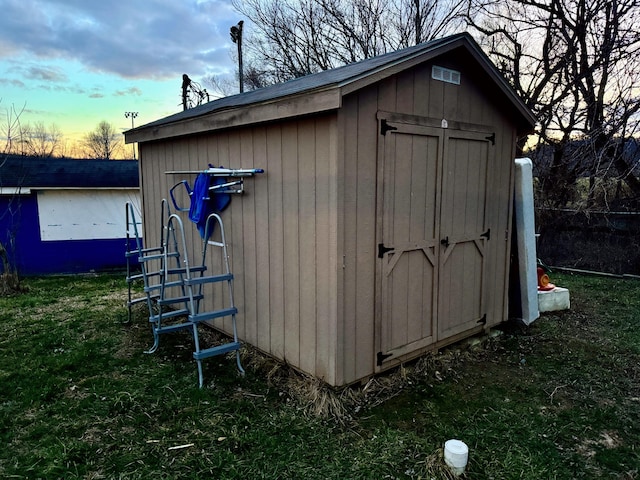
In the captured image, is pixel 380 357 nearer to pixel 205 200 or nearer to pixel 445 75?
pixel 205 200

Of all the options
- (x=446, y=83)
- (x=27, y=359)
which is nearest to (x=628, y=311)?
(x=446, y=83)

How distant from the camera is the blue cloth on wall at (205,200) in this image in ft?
12.6

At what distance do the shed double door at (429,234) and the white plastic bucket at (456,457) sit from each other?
3.27 ft

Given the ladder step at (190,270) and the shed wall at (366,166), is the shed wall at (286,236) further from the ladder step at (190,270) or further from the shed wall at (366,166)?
the ladder step at (190,270)

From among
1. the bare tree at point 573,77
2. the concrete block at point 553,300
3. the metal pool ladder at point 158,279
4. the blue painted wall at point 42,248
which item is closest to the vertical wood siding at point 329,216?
the metal pool ladder at point 158,279

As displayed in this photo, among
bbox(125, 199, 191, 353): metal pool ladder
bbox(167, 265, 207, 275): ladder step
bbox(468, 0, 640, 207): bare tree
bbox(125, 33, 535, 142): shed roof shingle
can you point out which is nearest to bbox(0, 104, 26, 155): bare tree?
bbox(125, 199, 191, 353): metal pool ladder

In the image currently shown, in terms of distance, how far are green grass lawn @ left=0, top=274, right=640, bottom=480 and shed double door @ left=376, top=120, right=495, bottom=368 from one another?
338 mm

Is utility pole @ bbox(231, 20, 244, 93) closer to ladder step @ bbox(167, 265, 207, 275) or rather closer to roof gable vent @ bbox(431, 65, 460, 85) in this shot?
ladder step @ bbox(167, 265, 207, 275)

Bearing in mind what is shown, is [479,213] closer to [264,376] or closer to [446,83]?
[446,83]

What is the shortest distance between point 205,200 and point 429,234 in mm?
2067

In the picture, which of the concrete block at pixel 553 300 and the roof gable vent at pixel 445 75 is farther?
the concrete block at pixel 553 300

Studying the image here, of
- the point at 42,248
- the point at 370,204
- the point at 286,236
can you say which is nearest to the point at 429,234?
the point at 370,204

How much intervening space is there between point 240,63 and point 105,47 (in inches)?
166

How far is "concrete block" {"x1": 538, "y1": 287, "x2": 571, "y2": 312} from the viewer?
512cm
